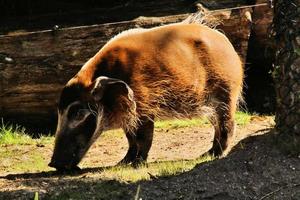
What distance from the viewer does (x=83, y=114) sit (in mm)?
6285

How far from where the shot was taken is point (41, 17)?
8969mm

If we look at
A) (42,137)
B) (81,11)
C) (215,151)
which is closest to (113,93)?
(215,151)

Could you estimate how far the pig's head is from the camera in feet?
→ 20.4

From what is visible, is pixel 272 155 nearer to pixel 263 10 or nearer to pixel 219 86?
pixel 219 86

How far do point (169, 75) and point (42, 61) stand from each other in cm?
229

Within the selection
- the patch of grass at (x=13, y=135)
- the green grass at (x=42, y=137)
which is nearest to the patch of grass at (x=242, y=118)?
the green grass at (x=42, y=137)

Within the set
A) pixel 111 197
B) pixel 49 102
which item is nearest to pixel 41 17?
pixel 49 102

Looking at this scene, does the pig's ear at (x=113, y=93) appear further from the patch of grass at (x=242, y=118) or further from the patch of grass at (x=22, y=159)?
the patch of grass at (x=242, y=118)

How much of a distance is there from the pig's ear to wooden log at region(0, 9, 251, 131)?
1940mm

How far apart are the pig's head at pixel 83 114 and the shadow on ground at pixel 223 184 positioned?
1481 millimetres

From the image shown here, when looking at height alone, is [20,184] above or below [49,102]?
above

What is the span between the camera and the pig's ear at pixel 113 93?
6117 mm

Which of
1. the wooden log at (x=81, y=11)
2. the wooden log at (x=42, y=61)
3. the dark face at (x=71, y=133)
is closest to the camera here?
the dark face at (x=71, y=133)

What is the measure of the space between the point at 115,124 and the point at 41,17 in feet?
10.2
